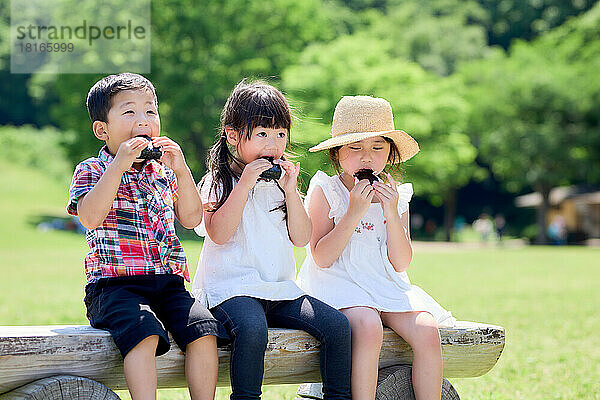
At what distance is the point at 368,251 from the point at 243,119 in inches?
37.9

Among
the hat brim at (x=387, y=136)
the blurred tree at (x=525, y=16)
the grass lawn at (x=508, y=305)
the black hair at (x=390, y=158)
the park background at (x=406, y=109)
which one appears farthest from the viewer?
the blurred tree at (x=525, y=16)

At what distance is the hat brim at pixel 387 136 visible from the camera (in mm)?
4039

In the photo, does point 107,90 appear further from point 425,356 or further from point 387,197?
point 425,356

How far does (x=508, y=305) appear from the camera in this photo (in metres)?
Result: 11.9

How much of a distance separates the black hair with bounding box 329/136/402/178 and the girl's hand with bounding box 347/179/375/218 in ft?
1.40

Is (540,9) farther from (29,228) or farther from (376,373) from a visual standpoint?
(376,373)

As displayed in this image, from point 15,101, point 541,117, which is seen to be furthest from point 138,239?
point 15,101

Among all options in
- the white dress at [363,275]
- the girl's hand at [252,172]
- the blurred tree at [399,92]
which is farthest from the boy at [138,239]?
the blurred tree at [399,92]

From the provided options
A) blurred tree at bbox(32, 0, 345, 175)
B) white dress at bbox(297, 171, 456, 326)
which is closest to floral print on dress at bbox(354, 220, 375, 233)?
white dress at bbox(297, 171, 456, 326)

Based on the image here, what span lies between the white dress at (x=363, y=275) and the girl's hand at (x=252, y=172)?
542 millimetres

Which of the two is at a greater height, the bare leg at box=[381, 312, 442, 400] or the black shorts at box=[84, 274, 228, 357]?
the black shorts at box=[84, 274, 228, 357]

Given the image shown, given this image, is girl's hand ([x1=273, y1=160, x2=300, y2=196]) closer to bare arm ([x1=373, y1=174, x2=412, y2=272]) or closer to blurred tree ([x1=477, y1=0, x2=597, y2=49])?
bare arm ([x1=373, y1=174, x2=412, y2=272])

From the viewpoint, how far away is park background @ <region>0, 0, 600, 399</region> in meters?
35.2

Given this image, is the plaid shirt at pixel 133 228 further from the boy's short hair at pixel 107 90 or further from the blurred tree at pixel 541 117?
the blurred tree at pixel 541 117
